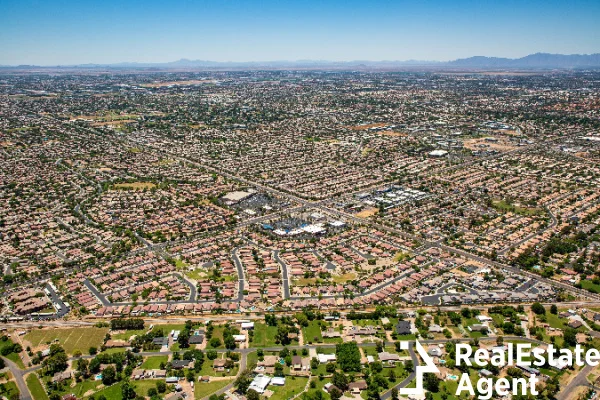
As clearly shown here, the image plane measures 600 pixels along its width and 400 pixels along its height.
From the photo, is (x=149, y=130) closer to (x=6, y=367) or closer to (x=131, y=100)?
(x=131, y=100)

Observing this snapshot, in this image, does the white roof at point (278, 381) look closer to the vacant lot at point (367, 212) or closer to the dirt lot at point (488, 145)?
the vacant lot at point (367, 212)

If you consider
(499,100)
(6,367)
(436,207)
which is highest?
(499,100)

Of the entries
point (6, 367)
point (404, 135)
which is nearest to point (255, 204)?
point (6, 367)

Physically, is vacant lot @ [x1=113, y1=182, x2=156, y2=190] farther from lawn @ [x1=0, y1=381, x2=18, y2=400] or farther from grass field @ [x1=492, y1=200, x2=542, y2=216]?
grass field @ [x1=492, y1=200, x2=542, y2=216]

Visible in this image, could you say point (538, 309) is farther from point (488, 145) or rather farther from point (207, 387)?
point (488, 145)

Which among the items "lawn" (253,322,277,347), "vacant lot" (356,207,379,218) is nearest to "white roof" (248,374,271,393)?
"lawn" (253,322,277,347)

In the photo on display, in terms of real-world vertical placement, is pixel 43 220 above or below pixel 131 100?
below

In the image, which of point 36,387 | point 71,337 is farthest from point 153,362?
point 71,337
